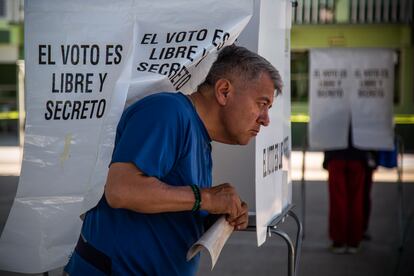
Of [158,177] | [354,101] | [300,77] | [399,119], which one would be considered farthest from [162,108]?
[300,77]

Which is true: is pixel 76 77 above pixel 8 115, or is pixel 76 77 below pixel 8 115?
above

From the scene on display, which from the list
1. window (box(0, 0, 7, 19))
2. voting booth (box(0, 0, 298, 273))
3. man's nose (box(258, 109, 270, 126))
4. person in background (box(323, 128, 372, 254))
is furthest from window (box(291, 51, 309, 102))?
man's nose (box(258, 109, 270, 126))

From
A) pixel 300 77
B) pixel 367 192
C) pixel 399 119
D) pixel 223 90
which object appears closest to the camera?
pixel 223 90

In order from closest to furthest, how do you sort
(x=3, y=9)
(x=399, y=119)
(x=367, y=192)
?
1. (x=367, y=192)
2. (x=399, y=119)
3. (x=3, y=9)

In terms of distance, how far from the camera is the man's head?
8.42 feet

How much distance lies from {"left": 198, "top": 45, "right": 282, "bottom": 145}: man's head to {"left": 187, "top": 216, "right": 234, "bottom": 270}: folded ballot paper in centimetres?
29

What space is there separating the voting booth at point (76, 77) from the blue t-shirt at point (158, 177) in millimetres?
264

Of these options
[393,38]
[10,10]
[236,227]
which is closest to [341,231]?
[236,227]

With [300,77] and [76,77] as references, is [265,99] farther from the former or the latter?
[300,77]

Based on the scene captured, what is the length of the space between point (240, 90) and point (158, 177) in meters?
0.43

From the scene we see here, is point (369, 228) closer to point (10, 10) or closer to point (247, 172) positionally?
point (247, 172)

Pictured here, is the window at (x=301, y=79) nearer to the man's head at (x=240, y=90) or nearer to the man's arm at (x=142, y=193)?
the man's head at (x=240, y=90)

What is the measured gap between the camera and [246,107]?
101 inches

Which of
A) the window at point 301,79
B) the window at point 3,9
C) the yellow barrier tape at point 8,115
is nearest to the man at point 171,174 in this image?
the window at point 301,79
